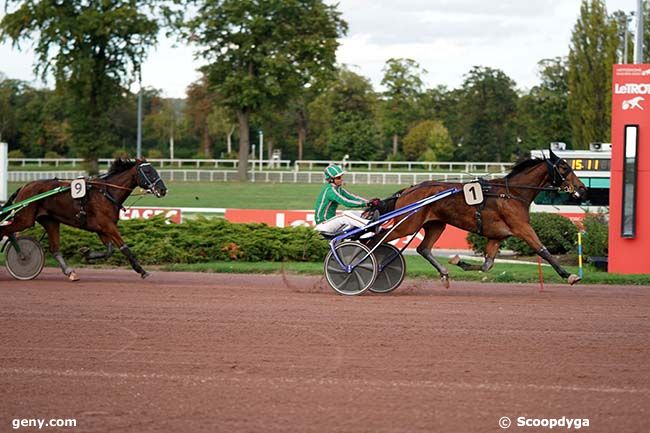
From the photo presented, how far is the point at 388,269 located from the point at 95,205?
4.31 metres

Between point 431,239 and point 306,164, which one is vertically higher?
point 306,164

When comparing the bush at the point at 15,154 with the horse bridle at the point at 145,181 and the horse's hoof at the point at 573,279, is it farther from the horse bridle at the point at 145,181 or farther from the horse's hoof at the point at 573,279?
the horse's hoof at the point at 573,279

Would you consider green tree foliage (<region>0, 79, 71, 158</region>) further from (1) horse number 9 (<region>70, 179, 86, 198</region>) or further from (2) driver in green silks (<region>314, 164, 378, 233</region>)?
(2) driver in green silks (<region>314, 164, 378, 233</region>)

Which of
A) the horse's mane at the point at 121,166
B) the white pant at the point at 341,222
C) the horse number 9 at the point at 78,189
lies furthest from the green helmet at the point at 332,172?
the horse number 9 at the point at 78,189

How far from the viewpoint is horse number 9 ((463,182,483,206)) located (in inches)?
488

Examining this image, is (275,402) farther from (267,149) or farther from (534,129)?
(267,149)

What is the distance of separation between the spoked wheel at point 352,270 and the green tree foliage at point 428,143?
59123mm

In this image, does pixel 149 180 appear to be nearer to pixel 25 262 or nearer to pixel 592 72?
pixel 25 262

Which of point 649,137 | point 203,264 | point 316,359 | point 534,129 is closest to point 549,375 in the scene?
point 316,359

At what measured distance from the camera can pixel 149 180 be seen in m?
14.0

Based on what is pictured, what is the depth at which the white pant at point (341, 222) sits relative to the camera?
12.1 metres

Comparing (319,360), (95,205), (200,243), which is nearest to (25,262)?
(95,205)

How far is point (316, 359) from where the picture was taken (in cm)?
814

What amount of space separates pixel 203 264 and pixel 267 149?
7213cm
